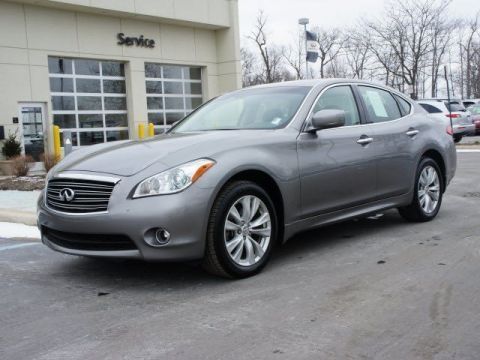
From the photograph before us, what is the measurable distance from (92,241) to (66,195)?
1.36 ft

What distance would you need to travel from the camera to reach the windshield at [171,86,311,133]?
538 cm

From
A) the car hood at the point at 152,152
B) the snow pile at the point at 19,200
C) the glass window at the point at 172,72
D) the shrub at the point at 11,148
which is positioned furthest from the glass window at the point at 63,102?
the car hood at the point at 152,152

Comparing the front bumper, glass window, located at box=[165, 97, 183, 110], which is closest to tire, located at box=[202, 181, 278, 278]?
the front bumper

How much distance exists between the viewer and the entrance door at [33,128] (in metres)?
20.1

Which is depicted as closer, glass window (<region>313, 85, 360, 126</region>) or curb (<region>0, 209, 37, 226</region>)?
glass window (<region>313, 85, 360, 126</region>)

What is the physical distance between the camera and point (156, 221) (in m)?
4.15

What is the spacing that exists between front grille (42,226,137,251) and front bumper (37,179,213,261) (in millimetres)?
39

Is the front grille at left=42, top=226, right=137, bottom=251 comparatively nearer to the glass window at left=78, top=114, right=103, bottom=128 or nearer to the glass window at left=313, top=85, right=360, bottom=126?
the glass window at left=313, top=85, right=360, bottom=126

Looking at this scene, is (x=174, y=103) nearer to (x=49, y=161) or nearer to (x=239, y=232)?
(x=49, y=161)

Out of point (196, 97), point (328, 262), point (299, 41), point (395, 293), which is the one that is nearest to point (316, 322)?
point (395, 293)

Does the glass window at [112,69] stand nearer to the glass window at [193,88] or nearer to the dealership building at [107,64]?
the dealership building at [107,64]

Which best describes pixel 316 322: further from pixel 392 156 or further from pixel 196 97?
pixel 196 97

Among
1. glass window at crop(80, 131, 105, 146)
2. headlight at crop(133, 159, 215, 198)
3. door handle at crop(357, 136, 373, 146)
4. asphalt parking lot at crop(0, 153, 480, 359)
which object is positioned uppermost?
glass window at crop(80, 131, 105, 146)

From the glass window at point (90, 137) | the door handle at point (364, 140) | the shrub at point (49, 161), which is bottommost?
the shrub at point (49, 161)
